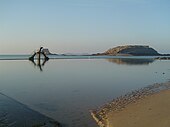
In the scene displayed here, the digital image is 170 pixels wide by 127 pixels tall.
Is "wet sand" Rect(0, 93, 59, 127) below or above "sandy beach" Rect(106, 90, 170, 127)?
below

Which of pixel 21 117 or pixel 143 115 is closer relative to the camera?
pixel 143 115

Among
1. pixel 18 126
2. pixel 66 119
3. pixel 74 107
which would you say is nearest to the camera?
pixel 18 126

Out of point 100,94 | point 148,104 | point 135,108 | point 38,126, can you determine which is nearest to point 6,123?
point 38,126

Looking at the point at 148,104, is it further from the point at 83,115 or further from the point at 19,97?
the point at 19,97

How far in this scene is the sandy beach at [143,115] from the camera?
11609 millimetres

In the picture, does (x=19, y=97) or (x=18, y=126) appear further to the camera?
(x=19, y=97)

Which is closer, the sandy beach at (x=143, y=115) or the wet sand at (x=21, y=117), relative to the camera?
the sandy beach at (x=143, y=115)

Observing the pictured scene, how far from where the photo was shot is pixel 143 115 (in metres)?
13.0

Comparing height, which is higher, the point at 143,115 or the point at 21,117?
the point at 143,115

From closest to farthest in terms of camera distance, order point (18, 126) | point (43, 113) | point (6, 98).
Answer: point (18, 126), point (43, 113), point (6, 98)

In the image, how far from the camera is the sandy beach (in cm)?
1161

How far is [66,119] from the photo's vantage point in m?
13.6

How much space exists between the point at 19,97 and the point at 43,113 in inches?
214

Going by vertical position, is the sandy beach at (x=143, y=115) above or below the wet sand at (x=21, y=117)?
above
